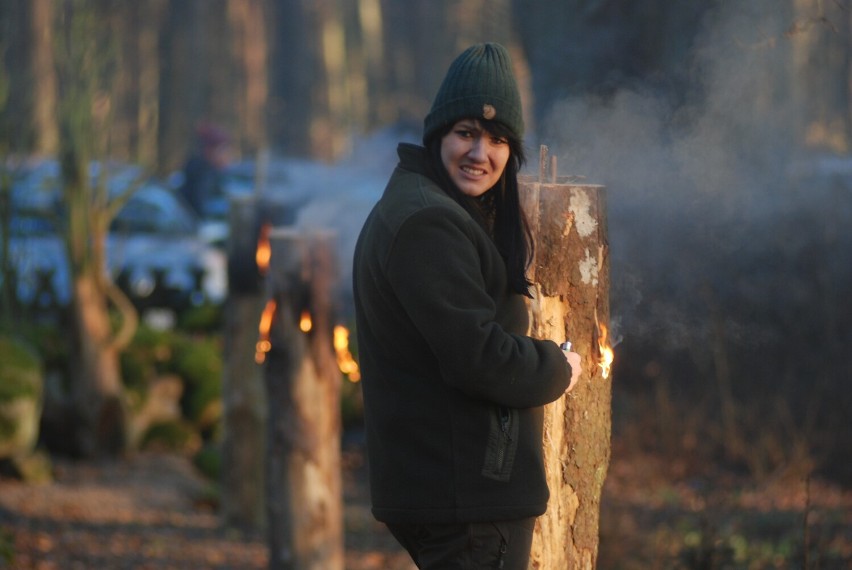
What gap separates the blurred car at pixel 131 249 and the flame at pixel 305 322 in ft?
10.5

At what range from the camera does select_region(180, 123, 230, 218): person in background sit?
18.0 m

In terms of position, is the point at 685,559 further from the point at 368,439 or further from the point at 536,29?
the point at 536,29

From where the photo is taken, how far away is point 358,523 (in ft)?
26.5

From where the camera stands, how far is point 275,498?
631 centimetres

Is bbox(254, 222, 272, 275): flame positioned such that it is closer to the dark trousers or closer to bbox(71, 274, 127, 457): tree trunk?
bbox(71, 274, 127, 457): tree trunk

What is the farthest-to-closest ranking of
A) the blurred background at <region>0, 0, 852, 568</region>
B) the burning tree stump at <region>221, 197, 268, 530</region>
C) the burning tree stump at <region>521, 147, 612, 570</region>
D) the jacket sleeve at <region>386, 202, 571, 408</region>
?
the burning tree stump at <region>221, 197, 268, 530</region>, the blurred background at <region>0, 0, 852, 568</region>, the burning tree stump at <region>521, 147, 612, 570</region>, the jacket sleeve at <region>386, 202, 571, 408</region>

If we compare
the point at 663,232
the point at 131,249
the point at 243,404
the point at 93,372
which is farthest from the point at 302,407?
the point at 131,249

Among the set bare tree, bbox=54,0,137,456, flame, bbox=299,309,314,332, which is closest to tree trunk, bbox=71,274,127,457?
bare tree, bbox=54,0,137,456

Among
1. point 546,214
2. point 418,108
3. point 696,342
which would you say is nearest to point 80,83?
point 696,342

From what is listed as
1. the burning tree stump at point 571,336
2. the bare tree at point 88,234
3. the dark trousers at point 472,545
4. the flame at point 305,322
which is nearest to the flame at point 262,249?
the flame at point 305,322

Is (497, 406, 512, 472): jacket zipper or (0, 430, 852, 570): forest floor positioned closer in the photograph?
(497, 406, 512, 472): jacket zipper

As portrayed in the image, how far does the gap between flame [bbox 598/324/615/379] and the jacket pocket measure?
1.93ft

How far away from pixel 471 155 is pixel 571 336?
69cm

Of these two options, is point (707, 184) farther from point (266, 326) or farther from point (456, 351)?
point (456, 351)
